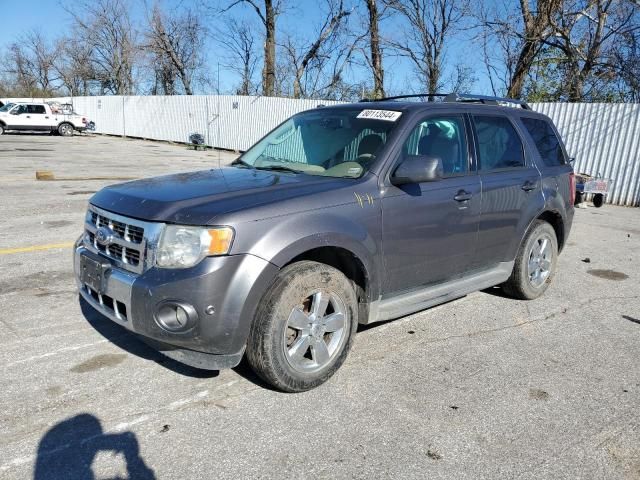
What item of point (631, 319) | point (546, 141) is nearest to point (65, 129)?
point (546, 141)

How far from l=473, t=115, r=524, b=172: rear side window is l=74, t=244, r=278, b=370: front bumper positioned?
2.40 m

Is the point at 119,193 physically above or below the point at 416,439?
above

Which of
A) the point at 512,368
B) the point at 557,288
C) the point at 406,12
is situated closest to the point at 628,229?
the point at 557,288

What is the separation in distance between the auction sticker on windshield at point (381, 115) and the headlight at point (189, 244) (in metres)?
1.72

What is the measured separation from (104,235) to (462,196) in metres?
2.58

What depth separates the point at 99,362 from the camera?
11.8ft

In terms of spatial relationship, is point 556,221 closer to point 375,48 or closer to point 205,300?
point 205,300

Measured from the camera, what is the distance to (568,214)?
5.50 metres

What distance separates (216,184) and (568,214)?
3.77 meters

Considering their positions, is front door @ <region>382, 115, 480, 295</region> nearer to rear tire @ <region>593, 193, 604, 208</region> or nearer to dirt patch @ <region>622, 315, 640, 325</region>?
dirt patch @ <region>622, 315, 640, 325</region>

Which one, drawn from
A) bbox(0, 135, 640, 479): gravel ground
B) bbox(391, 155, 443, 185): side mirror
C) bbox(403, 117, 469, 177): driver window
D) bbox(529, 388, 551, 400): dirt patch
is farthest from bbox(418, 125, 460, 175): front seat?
bbox(529, 388, 551, 400): dirt patch

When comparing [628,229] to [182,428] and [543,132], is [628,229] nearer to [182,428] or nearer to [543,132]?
[543,132]

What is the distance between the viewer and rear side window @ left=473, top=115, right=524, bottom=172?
452 centimetres

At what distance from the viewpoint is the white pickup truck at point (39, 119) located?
30125 mm
